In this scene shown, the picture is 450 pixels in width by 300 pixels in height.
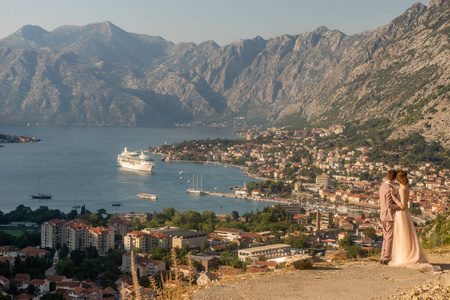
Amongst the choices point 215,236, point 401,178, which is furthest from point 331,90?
point 401,178

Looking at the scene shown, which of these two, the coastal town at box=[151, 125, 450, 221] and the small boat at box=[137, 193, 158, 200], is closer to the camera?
the small boat at box=[137, 193, 158, 200]

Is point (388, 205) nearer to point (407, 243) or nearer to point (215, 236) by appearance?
point (407, 243)

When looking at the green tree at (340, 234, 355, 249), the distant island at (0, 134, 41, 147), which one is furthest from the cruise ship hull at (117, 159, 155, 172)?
the green tree at (340, 234, 355, 249)

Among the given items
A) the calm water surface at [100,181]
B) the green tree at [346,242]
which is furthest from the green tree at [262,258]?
the calm water surface at [100,181]

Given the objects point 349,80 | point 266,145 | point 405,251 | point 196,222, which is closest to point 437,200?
point 196,222

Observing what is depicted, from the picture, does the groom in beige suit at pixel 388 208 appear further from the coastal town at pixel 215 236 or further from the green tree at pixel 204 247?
the green tree at pixel 204 247

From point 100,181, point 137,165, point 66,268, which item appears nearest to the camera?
point 66,268

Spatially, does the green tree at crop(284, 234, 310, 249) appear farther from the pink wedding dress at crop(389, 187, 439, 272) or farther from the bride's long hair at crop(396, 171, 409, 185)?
the bride's long hair at crop(396, 171, 409, 185)
